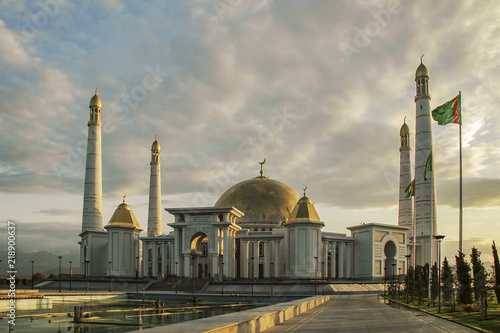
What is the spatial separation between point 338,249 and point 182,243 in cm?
2081

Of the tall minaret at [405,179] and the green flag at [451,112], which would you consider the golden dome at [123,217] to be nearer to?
the tall minaret at [405,179]

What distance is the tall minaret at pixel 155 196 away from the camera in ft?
268

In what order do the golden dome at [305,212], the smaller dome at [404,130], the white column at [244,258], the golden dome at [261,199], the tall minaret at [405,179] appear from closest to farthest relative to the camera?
1. the golden dome at [305,212]
2. the white column at [244,258]
3. the golden dome at [261,199]
4. the tall minaret at [405,179]
5. the smaller dome at [404,130]

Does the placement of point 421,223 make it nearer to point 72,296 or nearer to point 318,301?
point 318,301

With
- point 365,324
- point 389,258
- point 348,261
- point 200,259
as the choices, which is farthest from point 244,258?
point 365,324

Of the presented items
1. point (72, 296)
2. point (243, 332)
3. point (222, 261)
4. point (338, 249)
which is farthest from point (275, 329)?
point (338, 249)

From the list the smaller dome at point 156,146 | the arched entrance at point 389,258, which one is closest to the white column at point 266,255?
the arched entrance at point 389,258

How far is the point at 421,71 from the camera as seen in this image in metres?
71.5

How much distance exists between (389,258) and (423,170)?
43.2 ft

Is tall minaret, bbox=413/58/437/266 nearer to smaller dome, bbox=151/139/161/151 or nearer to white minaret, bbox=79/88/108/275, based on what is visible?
smaller dome, bbox=151/139/161/151

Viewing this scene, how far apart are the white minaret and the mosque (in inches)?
5.3

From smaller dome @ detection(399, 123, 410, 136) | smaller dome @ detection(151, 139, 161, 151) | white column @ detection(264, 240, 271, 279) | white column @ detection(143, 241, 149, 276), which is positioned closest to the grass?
white column @ detection(264, 240, 271, 279)

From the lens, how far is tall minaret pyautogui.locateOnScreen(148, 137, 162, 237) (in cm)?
8169

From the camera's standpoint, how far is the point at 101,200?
7512 centimetres
